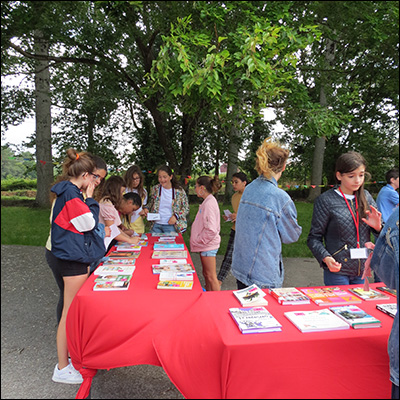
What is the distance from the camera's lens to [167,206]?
13.4 feet

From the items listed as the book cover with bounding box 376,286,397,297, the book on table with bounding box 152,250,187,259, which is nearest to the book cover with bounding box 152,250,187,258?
the book on table with bounding box 152,250,187,259

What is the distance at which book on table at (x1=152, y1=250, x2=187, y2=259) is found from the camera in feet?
8.98

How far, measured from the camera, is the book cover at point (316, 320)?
147cm

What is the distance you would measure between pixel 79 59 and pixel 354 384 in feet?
21.7

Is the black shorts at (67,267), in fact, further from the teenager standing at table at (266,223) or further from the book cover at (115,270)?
the teenager standing at table at (266,223)

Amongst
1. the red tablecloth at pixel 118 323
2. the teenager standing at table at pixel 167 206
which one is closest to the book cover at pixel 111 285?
the red tablecloth at pixel 118 323

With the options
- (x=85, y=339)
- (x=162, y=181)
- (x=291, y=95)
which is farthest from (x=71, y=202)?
(x=291, y=95)

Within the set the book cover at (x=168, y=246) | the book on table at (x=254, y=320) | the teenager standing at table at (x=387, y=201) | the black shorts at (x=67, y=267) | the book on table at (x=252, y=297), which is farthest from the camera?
the teenager standing at table at (x=387, y=201)

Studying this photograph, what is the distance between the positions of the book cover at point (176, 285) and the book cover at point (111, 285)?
0.22 meters

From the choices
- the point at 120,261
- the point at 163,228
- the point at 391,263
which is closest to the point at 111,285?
the point at 120,261

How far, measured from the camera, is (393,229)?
1.07 metres

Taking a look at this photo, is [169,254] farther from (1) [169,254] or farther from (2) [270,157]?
(2) [270,157]

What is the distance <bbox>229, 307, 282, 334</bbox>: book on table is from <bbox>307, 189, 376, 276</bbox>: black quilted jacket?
76 centimetres

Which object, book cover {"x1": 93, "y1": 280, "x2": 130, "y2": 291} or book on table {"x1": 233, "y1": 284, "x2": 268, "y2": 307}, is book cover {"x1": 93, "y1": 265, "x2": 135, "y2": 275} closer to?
book cover {"x1": 93, "y1": 280, "x2": 130, "y2": 291}
